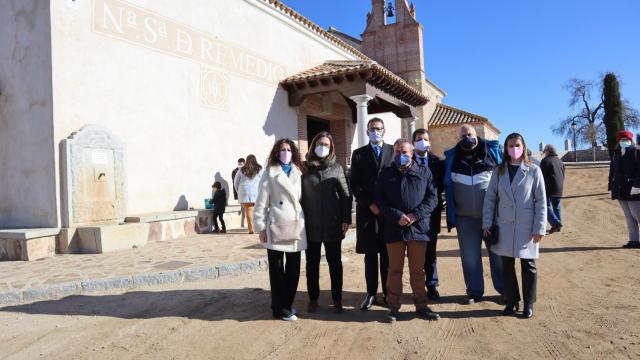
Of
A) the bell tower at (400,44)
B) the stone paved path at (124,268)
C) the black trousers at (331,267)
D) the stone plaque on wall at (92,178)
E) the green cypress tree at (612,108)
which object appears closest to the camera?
the black trousers at (331,267)

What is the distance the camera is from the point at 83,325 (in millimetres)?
3527

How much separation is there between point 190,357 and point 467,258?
8.91 feet

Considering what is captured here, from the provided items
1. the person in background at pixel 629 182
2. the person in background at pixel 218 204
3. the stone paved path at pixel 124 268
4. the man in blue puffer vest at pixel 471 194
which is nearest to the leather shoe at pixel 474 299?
the man in blue puffer vest at pixel 471 194

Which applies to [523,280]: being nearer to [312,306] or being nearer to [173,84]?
[312,306]

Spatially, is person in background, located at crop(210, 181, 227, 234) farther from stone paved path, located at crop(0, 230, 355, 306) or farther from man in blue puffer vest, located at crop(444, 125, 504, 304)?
man in blue puffer vest, located at crop(444, 125, 504, 304)

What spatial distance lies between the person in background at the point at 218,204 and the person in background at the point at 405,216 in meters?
5.28

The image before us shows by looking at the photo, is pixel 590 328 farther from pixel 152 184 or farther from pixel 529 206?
pixel 152 184

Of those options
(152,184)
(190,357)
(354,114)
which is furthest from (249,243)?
(354,114)

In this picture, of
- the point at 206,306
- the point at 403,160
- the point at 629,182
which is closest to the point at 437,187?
the point at 403,160

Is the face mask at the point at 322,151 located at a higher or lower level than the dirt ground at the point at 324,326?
higher

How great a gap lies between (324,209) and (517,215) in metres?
1.73

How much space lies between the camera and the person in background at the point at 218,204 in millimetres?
8070

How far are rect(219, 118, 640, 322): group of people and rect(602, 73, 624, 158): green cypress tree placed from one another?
2642 centimetres

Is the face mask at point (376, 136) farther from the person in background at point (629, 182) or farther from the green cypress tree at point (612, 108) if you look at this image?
the green cypress tree at point (612, 108)
